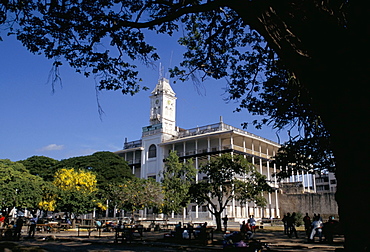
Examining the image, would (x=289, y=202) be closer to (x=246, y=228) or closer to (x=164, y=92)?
(x=164, y=92)

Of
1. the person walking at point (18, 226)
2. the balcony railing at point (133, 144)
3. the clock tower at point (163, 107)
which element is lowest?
the person walking at point (18, 226)

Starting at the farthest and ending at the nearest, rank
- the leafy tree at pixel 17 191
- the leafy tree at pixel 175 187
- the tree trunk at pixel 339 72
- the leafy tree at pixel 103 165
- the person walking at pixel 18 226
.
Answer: the leafy tree at pixel 103 165 → the leafy tree at pixel 175 187 → the leafy tree at pixel 17 191 → the person walking at pixel 18 226 → the tree trunk at pixel 339 72

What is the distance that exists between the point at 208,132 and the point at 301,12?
127 ft

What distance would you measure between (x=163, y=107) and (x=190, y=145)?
6756mm

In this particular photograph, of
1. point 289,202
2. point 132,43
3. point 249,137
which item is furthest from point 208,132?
point 132,43

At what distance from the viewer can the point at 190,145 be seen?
155 ft

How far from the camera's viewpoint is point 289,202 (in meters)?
42.8

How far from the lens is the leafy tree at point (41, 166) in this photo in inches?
1832

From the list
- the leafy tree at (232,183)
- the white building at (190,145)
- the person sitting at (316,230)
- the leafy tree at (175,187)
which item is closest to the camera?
the person sitting at (316,230)

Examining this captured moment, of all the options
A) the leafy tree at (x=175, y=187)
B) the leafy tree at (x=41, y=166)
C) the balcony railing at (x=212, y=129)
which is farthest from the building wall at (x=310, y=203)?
the leafy tree at (x=41, y=166)

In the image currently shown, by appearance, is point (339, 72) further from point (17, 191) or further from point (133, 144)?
point (133, 144)

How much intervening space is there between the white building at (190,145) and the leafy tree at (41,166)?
1012 centimetres

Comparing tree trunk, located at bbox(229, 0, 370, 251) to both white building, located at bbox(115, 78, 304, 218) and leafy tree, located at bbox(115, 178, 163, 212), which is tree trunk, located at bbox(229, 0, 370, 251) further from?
white building, located at bbox(115, 78, 304, 218)

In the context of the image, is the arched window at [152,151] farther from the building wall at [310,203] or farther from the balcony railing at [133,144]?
the building wall at [310,203]
